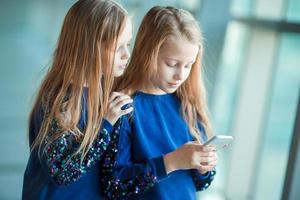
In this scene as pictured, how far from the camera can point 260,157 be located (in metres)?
2.58

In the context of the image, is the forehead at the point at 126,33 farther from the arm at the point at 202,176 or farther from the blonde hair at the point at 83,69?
the arm at the point at 202,176

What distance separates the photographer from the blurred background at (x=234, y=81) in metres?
2.00

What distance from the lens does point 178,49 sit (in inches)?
52.4

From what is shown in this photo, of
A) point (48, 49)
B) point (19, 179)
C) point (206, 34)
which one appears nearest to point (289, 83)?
point (206, 34)

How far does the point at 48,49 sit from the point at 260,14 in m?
1.00

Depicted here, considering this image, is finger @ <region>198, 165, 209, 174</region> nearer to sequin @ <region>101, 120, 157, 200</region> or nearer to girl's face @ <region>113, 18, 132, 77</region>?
sequin @ <region>101, 120, 157, 200</region>

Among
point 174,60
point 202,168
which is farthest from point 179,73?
point 202,168

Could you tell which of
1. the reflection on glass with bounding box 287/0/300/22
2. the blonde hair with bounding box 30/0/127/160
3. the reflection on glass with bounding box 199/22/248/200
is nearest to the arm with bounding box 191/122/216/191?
the blonde hair with bounding box 30/0/127/160

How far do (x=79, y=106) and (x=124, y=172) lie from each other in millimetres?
217

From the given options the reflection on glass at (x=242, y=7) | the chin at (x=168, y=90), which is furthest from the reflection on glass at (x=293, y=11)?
the chin at (x=168, y=90)

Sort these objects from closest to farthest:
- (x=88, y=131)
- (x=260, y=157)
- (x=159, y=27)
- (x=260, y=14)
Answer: (x=88, y=131) → (x=159, y=27) → (x=260, y=14) → (x=260, y=157)

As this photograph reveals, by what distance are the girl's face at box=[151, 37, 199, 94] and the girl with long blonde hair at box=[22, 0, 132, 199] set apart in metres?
0.10

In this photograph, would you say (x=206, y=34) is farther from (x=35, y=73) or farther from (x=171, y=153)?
(x=171, y=153)

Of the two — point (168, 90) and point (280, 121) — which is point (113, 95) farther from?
point (280, 121)
